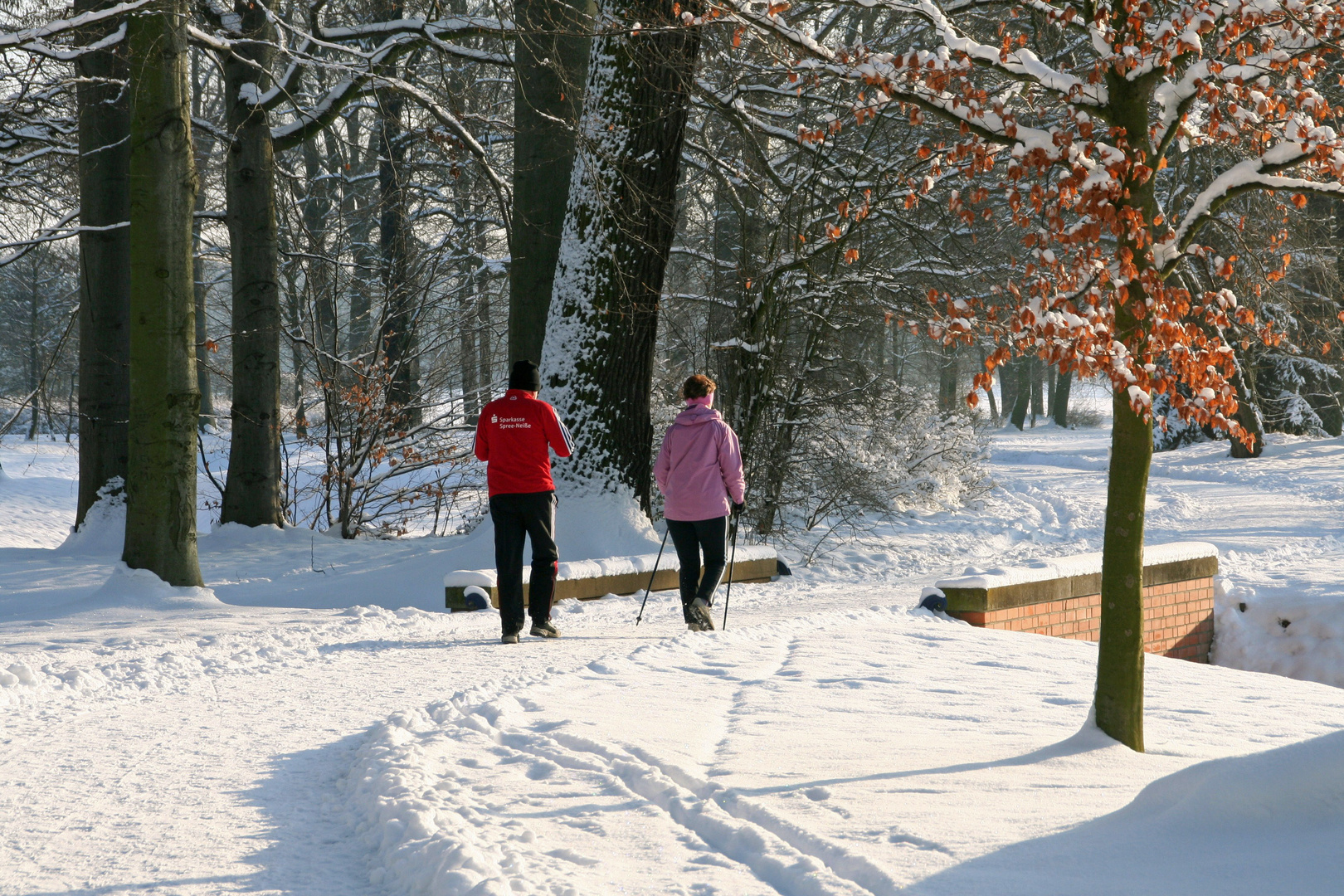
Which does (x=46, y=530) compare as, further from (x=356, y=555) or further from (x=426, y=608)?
(x=426, y=608)

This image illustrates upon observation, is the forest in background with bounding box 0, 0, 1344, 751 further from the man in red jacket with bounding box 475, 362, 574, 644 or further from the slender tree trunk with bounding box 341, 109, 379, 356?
the man in red jacket with bounding box 475, 362, 574, 644

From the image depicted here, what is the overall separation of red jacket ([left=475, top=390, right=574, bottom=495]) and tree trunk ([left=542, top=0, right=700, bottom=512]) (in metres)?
2.60

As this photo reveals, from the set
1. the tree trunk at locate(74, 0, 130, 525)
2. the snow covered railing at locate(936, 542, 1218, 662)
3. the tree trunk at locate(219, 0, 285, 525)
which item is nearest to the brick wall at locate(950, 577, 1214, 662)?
the snow covered railing at locate(936, 542, 1218, 662)

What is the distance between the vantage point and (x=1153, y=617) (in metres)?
8.66

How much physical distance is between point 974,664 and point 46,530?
19.0 metres

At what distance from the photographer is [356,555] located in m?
11.3

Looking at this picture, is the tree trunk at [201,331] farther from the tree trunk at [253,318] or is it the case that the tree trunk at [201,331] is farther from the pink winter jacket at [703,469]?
the pink winter jacket at [703,469]

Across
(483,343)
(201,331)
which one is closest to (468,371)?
(483,343)

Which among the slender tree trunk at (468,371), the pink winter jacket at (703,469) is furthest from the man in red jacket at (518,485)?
the slender tree trunk at (468,371)

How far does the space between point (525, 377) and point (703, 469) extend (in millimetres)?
1412

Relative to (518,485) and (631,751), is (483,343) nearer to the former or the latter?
(518,485)

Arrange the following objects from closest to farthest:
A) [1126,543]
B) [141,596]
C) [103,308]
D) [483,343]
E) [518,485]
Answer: [1126,543] < [518,485] < [141,596] < [103,308] < [483,343]

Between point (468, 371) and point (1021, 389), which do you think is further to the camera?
point (1021, 389)

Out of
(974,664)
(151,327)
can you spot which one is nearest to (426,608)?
(151,327)
